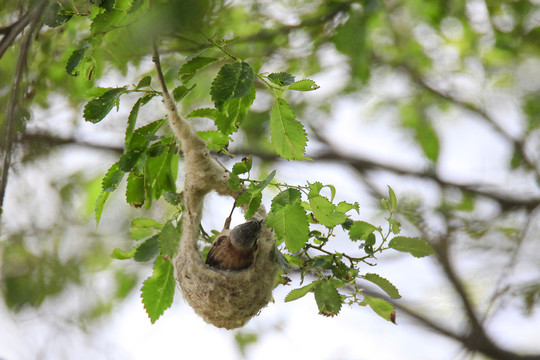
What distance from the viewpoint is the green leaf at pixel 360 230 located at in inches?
46.6

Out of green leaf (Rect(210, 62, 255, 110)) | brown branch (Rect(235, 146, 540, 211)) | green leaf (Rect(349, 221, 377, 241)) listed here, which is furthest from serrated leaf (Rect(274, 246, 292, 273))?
brown branch (Rect(235, 146, 540, 211))

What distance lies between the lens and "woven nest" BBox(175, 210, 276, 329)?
1.38 metres

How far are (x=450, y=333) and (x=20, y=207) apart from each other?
6.92 feet

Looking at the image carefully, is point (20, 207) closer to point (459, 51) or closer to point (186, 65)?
point (186, 65)

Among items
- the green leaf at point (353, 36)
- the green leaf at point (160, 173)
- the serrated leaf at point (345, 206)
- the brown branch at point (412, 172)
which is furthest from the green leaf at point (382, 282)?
the brown branch at point (412, 172)

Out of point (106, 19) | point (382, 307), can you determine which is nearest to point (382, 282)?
point (382, 307)

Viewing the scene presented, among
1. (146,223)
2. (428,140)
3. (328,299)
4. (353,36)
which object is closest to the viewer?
(328,299)

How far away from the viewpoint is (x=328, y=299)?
3.81 feet

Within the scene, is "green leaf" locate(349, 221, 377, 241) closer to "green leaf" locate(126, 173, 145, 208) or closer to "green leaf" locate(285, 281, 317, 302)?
"green leaf" locate(285, 281, 317, 302)

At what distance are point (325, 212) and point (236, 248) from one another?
1.05 feet

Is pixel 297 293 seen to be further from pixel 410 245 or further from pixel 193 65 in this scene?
pixel 193 65

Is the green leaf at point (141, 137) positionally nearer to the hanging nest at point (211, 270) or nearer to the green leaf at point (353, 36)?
the hanging nest at point (211, 270)

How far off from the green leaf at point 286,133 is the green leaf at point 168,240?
31 centimetres

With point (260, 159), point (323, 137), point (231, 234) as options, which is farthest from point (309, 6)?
point (231, 234)
